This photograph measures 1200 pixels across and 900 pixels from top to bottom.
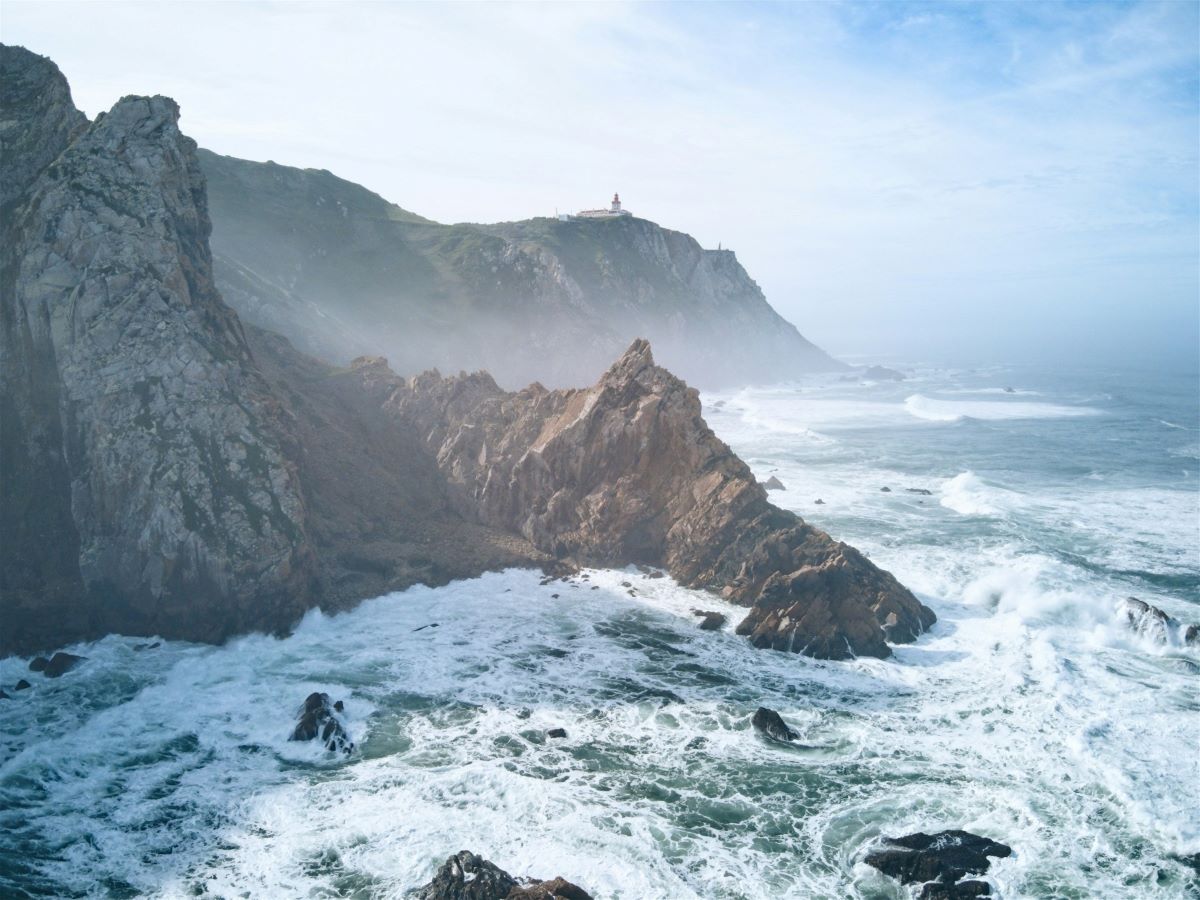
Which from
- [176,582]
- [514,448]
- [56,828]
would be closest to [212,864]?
[56,828]

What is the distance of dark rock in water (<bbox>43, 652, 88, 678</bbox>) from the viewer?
95.1 feet

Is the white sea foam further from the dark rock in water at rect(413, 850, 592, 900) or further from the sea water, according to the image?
the dark rock in water at rect(413, 850, 592, 900)

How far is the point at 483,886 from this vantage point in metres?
18.3

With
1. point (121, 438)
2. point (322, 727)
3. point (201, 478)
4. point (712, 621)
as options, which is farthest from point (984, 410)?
point (121, 438)

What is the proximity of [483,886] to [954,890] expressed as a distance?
11587mm

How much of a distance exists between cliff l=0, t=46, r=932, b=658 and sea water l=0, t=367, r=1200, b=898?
2040 millimetres

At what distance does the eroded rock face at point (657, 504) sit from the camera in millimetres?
34000

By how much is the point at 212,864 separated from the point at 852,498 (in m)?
44.9

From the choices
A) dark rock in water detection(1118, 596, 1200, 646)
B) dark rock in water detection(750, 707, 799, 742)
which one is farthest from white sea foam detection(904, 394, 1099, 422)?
dark rock in water detection(750, 707, 799, 742)

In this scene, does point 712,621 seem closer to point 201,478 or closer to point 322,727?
point 322,727

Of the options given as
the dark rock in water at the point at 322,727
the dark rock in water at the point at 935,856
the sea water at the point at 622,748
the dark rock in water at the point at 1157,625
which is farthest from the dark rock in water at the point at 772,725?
the dark rock in water at the point at 1157,625

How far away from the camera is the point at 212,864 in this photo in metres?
20.3

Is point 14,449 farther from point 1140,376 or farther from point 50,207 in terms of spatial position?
point 1140,376

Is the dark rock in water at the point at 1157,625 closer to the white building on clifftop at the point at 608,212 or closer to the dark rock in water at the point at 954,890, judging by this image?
the dark rock in water at the point at 954,890
